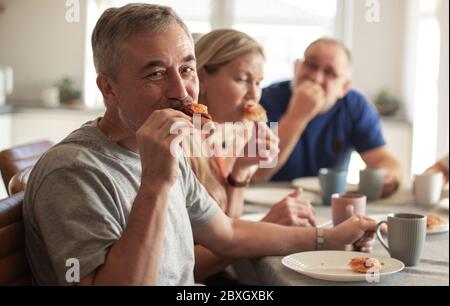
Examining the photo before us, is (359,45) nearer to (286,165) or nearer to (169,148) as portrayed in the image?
(286,165)

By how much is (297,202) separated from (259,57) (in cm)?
43

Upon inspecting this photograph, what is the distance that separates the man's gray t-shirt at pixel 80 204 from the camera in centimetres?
94

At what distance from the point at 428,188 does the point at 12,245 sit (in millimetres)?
1312

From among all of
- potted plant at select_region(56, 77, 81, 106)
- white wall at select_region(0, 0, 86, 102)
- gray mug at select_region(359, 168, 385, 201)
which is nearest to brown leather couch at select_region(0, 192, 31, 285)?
gray mug at select_region(359, 168, 385, 201)

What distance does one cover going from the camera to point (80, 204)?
3.12ft

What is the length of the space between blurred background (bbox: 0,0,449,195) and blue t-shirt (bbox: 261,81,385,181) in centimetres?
140

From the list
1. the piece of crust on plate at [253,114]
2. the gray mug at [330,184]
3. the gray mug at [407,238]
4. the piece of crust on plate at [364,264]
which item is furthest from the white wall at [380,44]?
the piece of crust on plate at [364,264]

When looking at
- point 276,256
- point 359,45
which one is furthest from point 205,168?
point 359,45

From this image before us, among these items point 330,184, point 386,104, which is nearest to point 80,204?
point 330,184

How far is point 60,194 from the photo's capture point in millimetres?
953

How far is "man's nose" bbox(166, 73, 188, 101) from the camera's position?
3.37 ft

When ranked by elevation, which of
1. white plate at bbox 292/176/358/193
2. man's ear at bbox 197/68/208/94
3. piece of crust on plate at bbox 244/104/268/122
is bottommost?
white plate at bbox 292/176/358/193

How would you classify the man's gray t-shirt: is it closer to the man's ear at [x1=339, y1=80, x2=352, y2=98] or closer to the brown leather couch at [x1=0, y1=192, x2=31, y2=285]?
the brown leather couch at [x1=0, y1=192, x2=31, y2=285]
